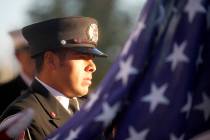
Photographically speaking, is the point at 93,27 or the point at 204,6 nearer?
the point at 204,6

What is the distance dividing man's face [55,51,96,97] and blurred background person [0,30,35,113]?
64.6 inches

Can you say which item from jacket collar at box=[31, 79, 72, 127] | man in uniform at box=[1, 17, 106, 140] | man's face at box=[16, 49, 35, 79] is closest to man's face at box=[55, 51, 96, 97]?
man in uniform at box=[1, 17, 106, 140]

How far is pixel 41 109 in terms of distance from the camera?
4.53 m

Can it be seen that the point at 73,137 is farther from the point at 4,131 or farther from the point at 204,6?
the point at 204,6

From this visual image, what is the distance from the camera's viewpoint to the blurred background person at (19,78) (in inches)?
244

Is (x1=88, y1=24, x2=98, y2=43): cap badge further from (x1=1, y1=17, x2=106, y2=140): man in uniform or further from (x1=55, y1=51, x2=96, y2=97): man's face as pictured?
(x1=55, y1=51, x2=96, y2=97): man's face

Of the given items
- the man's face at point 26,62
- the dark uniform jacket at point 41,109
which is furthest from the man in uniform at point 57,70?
the man's face at point 26,62

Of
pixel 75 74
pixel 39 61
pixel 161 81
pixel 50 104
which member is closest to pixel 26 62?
pixel 39 61

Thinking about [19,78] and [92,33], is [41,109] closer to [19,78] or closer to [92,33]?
[92,33]

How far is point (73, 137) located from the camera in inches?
119

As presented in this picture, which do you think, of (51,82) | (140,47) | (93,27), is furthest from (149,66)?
(93,27)

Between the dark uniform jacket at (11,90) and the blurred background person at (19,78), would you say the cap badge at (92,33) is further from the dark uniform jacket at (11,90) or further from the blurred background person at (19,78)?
the dark uniform jacket at (11,90)

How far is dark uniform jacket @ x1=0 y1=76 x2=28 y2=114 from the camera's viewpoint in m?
6.23

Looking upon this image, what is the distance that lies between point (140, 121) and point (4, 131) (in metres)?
0.66
